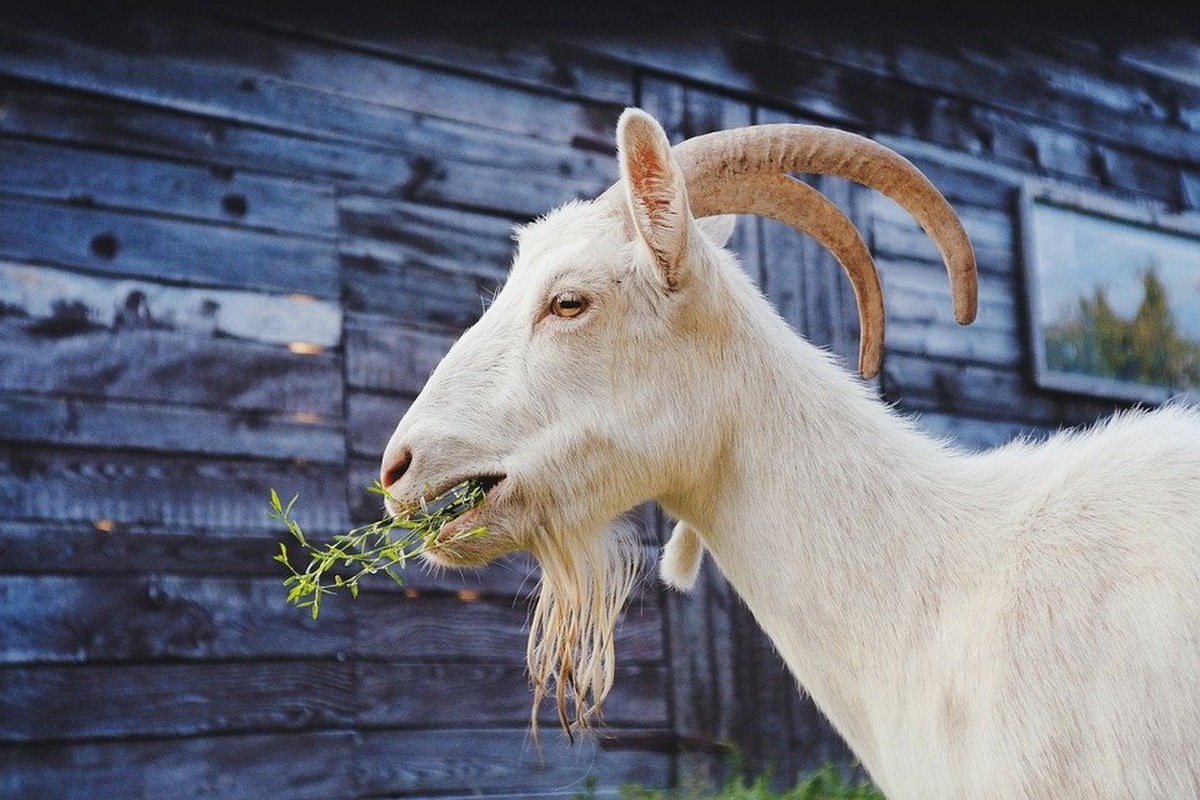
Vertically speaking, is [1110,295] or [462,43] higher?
[462,43]

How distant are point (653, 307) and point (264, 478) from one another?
9.71ft

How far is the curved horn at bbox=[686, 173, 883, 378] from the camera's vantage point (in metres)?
3.32

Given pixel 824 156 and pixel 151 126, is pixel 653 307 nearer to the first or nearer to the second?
pixel 824 156

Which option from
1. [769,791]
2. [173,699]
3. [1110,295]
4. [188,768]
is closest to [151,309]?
[173,699]

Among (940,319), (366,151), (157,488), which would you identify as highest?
(366,151)

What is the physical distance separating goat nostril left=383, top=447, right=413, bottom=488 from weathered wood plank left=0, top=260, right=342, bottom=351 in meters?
2.74

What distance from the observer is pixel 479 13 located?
21.2 ft

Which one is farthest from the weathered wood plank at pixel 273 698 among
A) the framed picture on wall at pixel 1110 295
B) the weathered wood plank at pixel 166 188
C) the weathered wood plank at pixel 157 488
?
the framed picture on wall at pixel 1110 295

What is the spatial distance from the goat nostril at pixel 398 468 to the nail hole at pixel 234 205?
10.0 ft

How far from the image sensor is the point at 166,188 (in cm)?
548

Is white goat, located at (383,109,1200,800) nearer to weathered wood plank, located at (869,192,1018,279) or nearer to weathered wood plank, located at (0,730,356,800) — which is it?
weathered wood plank, located at (0,730,356,800)

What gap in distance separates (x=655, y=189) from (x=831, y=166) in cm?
51

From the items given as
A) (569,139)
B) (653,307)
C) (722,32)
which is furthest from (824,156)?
(722,32)

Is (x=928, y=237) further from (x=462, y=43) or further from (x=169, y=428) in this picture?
(x=169, y=428)
